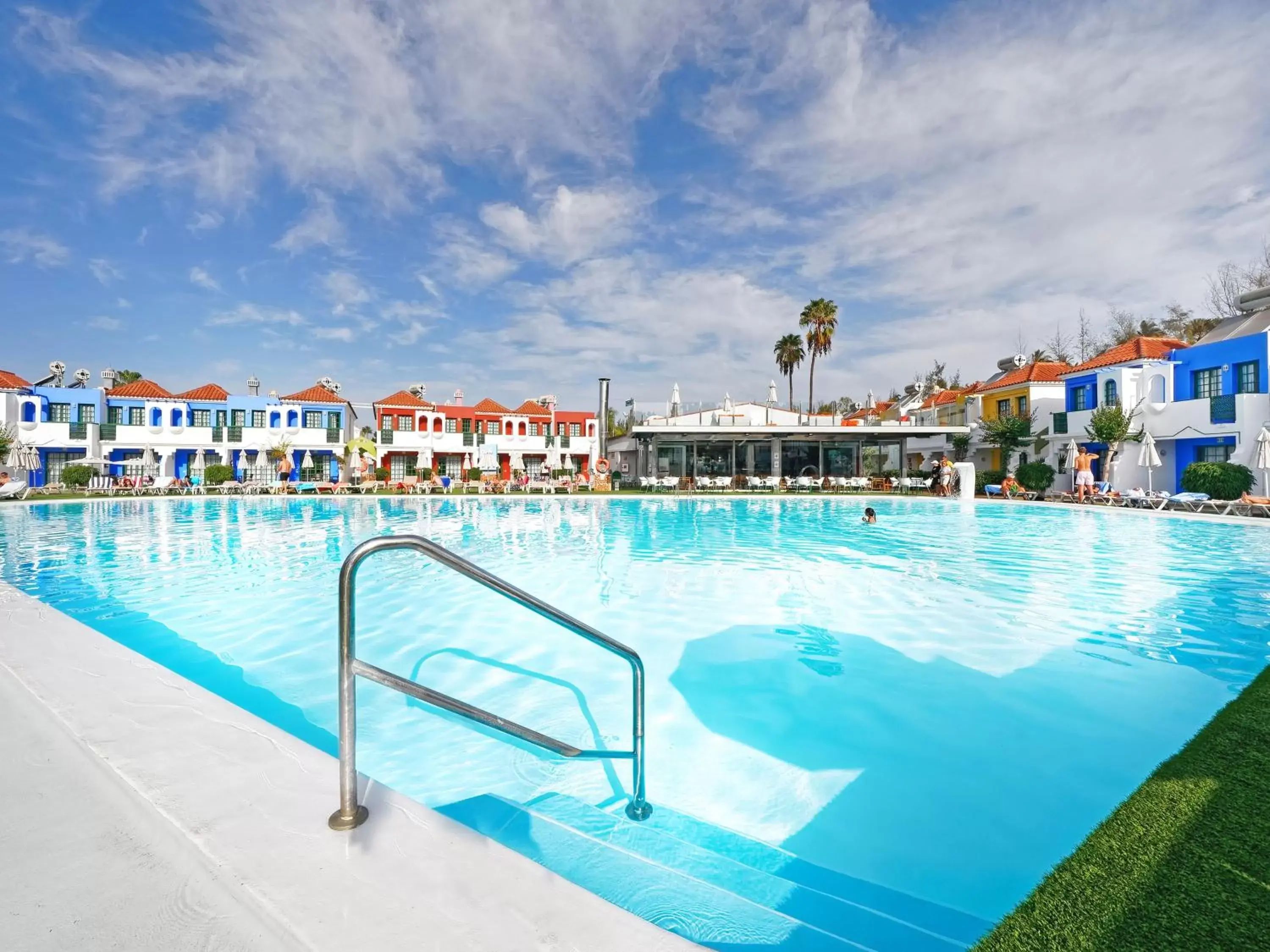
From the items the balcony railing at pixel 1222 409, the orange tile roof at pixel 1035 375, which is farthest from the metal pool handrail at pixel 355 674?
the orange tile roof at pixel 1035 375

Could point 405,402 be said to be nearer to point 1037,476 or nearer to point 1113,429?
point 1037,476

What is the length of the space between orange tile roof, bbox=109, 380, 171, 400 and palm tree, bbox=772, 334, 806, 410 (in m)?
39.6

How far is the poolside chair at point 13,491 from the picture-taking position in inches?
1002

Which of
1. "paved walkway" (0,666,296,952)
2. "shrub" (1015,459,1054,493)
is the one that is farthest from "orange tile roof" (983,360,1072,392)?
"paved walkway" (0,666,296,952)

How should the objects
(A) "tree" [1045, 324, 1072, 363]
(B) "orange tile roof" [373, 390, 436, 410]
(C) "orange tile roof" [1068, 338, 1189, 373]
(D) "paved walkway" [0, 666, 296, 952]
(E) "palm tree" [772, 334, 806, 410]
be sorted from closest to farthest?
1. (D) "paved walkway" [0, 666, 296, 952]
2. (C) "orange tile roof" [1068, 338, 1189, 373]
3. (B) "orange tile roof" [373, 390, 436, 410]
4. (E) "palm tree" [772, 334, 806, 410]
5. (A) "tree" [1045, 324, 1072, 363]

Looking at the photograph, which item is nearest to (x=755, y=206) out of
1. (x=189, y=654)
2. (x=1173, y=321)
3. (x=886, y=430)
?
(x=886, y=430)

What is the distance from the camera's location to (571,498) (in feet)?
90.2

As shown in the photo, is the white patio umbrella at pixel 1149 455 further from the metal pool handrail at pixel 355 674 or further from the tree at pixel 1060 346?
the tree at pixel 1060 346

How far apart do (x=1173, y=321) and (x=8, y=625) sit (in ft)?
201

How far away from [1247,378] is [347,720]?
109ft

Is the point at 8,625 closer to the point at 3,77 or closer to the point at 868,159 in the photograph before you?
the point at 3,77

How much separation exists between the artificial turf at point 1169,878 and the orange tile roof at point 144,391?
4589 cm

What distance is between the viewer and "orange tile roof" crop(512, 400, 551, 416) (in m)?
42.8

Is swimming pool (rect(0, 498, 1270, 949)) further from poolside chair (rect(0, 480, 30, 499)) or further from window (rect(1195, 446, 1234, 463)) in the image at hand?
poolside chair (rect(0, 480, 30, 499))
